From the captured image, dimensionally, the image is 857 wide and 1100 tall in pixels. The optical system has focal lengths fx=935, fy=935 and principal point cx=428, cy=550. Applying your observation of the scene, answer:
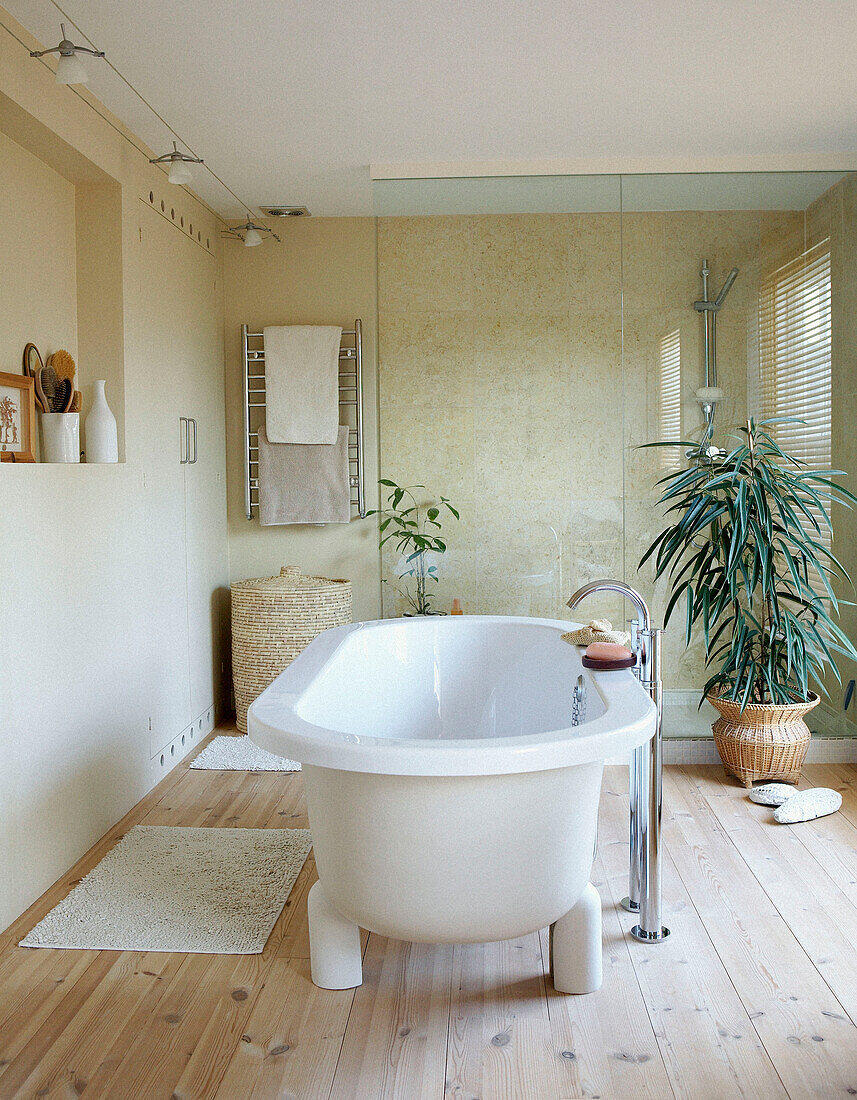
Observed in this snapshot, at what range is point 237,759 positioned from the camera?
3938mm

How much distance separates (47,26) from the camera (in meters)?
2.57

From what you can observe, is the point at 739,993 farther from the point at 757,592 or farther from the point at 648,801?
the point at 757,592

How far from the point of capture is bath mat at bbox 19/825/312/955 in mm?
2377

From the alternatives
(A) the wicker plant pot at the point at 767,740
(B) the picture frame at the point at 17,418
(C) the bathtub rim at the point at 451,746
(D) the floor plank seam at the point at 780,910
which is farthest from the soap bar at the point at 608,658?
(B) the picture frame at the point at 17,418

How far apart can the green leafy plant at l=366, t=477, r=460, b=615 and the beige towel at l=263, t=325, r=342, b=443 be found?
76 centimetres

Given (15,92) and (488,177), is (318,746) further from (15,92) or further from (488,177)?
(488,177)

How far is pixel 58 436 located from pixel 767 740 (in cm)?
273

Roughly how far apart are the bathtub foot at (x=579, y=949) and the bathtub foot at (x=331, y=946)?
454 millimetres

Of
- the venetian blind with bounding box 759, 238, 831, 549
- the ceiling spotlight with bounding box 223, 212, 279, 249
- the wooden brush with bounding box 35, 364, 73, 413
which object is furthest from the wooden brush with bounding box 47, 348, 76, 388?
the venetian blind with bounding box 759, 238, 831, 549

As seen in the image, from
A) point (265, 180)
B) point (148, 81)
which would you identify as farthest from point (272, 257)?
point (148, 81)

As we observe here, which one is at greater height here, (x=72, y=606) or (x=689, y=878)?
(x=72, y=606)

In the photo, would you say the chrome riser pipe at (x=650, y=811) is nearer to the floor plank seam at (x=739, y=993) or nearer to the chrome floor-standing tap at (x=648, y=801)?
the chrome floor-standing tap at (x=648, y=801)

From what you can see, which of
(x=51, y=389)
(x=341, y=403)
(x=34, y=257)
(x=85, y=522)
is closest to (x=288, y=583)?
(x=341, y=403)

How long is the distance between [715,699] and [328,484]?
2.08 metres
